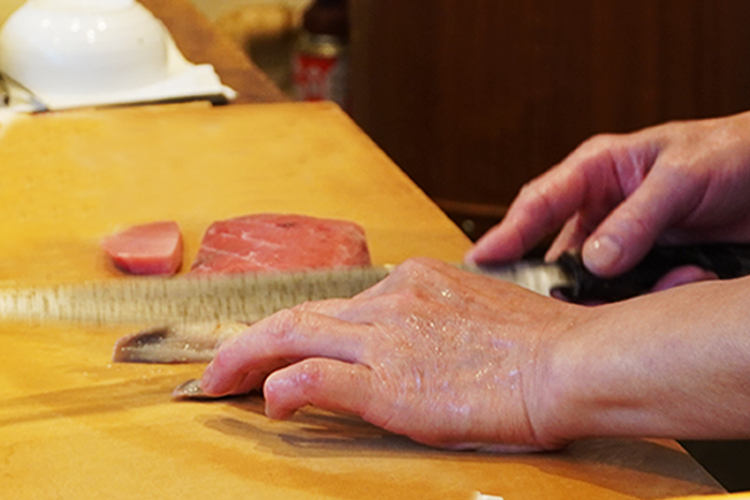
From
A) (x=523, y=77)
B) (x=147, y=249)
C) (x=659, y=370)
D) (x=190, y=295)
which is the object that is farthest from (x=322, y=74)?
(x=659, y=370)

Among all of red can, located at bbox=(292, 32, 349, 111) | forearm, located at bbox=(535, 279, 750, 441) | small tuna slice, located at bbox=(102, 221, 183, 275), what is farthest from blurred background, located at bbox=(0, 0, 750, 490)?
forearm, located at bbox=(535, 279, 750, 441)

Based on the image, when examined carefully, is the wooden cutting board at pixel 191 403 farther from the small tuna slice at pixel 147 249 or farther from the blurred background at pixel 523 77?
the blurred background at pixel 523 77

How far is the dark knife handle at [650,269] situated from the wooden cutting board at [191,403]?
0.25 m

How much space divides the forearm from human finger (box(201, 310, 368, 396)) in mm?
228

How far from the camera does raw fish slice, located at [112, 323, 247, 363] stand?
49.9 inches

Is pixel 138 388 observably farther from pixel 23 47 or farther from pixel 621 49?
pixel 621 49

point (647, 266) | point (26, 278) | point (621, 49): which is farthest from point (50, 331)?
point (621, 49)

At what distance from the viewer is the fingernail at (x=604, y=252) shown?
1393mm

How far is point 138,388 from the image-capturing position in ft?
3.97

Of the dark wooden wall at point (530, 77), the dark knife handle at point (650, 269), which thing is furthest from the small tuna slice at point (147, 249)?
the dark wooden wall at point (530, 77)

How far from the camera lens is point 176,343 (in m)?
1.28

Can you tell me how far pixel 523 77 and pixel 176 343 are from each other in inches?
89.7

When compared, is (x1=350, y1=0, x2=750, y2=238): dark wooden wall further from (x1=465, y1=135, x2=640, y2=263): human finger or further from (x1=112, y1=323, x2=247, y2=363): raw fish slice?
(x1=112, y1=323, x2=247, y2=363): raw fish slice

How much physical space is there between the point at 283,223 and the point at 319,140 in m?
0.56
